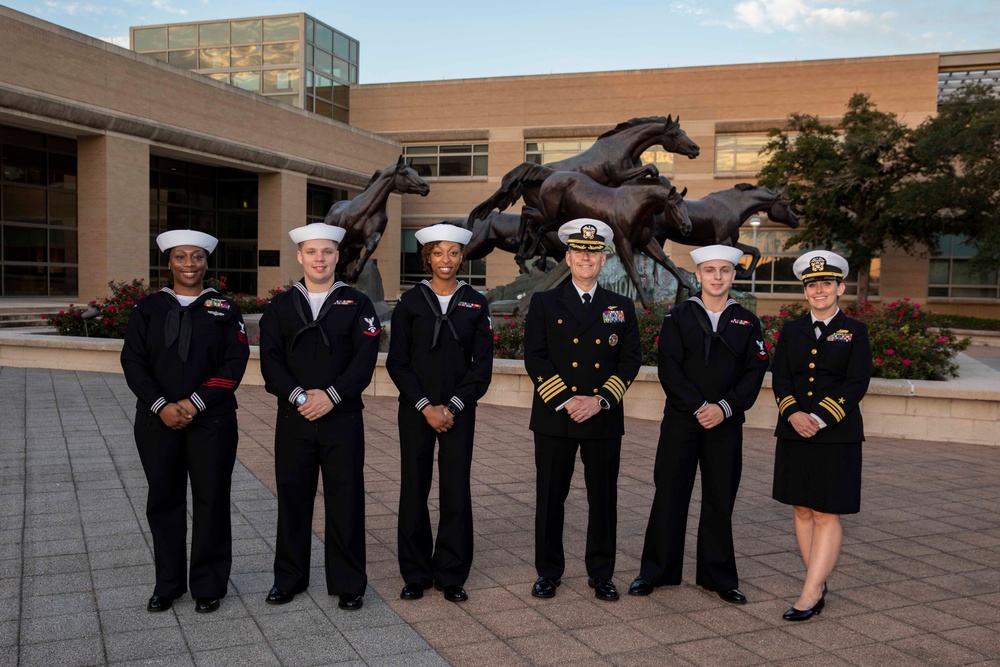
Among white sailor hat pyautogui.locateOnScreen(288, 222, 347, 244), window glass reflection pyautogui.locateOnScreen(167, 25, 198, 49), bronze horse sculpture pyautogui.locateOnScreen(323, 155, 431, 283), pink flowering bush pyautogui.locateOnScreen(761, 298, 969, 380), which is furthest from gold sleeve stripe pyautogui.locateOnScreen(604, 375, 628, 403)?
window glass reflection pyautogui.locateOnScreen(167, 25, 198, 49)

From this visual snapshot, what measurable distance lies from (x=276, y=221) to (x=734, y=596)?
29.7 m

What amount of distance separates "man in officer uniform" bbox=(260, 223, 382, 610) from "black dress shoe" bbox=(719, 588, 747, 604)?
1.96m

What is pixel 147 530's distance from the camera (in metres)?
5.45

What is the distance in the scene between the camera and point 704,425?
443 cm

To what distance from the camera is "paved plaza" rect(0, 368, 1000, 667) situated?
12.4 feet

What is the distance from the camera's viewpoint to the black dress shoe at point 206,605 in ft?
13.6

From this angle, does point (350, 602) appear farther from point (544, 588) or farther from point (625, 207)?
point (625, 207)

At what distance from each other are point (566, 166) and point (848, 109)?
26157 mm

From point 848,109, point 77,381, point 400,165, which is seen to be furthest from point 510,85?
point 77,381

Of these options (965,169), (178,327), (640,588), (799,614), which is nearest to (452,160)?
(965,169)

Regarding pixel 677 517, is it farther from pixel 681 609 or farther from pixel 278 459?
pixel 278 459

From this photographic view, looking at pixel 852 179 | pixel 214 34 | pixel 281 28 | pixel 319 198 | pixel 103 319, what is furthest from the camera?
pixel 214 34

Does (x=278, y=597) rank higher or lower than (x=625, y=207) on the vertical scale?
lower

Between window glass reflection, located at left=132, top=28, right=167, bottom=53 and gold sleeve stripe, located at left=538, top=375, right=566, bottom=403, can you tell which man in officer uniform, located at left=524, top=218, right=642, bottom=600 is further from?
window glass reflection, located at left=132, top=28, right=167, bottom=53
